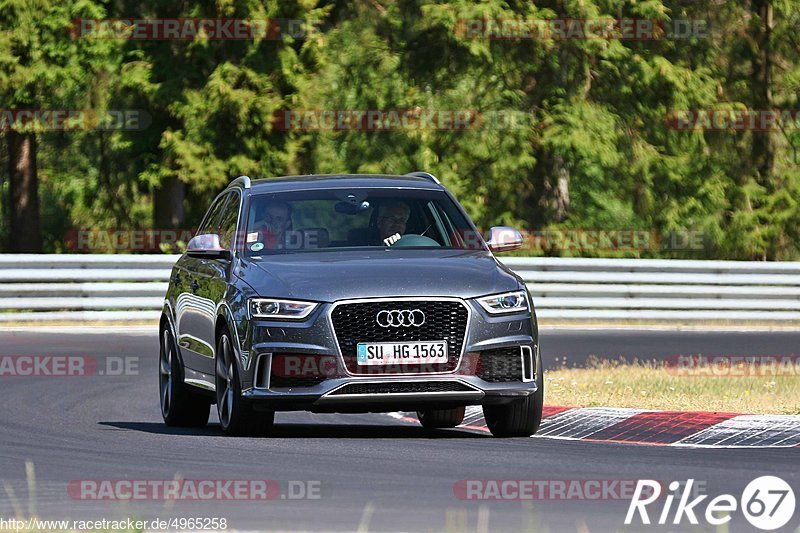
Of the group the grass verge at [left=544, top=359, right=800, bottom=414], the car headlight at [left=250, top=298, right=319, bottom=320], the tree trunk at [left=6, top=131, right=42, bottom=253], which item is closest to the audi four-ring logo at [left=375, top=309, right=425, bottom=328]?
the car headlight at [left=250, top=298, right=319, bottom=320]

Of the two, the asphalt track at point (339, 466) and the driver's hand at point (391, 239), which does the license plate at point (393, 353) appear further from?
the driver's hand at point (391, 239)

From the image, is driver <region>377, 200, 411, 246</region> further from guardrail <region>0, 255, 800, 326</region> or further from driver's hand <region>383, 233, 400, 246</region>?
guardrail <region>0, 255, 800, 326</region>

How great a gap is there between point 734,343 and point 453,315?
44.0 feet

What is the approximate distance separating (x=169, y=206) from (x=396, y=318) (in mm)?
27055

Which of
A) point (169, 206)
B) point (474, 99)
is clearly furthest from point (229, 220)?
point (169, 206)

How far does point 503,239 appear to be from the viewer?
12.6m

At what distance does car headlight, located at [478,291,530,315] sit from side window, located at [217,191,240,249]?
2.12 metres

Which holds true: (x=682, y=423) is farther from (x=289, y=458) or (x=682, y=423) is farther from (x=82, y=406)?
(x=82, y=406)

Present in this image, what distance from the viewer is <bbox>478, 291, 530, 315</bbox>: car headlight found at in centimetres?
1159

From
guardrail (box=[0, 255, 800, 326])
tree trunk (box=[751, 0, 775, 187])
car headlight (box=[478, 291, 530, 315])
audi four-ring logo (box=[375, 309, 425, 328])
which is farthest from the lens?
tree trunk (box=[751, 0, 775, 187])

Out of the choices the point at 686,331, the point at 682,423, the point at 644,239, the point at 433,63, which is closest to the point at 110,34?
the point at 433,63

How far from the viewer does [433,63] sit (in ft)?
120

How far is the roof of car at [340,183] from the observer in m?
13.0

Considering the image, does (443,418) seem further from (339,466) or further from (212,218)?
(339,466)
